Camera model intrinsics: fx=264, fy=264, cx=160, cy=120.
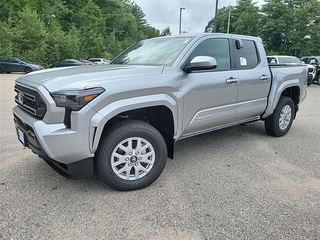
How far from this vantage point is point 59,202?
2660mm

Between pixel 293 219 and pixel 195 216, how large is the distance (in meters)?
0.90

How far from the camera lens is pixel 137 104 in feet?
9.05

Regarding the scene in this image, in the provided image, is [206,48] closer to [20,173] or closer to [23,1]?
[20,173]

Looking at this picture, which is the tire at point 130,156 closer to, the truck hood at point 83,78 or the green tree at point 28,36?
the truck hood at point 83,78

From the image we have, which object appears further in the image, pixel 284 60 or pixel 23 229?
pixel 284 60

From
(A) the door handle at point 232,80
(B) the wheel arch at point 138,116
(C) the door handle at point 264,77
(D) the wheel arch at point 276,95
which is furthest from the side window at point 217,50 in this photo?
(D) the wheel arch at point 276,95

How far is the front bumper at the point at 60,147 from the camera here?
2.40 meters

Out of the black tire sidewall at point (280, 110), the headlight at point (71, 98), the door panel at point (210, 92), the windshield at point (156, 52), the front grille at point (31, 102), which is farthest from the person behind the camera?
the black tire sidewall at point (280, 110)

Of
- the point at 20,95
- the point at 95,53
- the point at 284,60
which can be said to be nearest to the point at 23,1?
the point at 95,53

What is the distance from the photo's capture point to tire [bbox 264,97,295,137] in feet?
15.5

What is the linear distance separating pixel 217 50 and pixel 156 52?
2.82ft

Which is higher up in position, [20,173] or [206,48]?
[206,48]

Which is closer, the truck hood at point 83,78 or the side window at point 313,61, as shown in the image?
the truck hood at point 83,78

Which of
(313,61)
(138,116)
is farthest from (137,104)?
(313,61)
